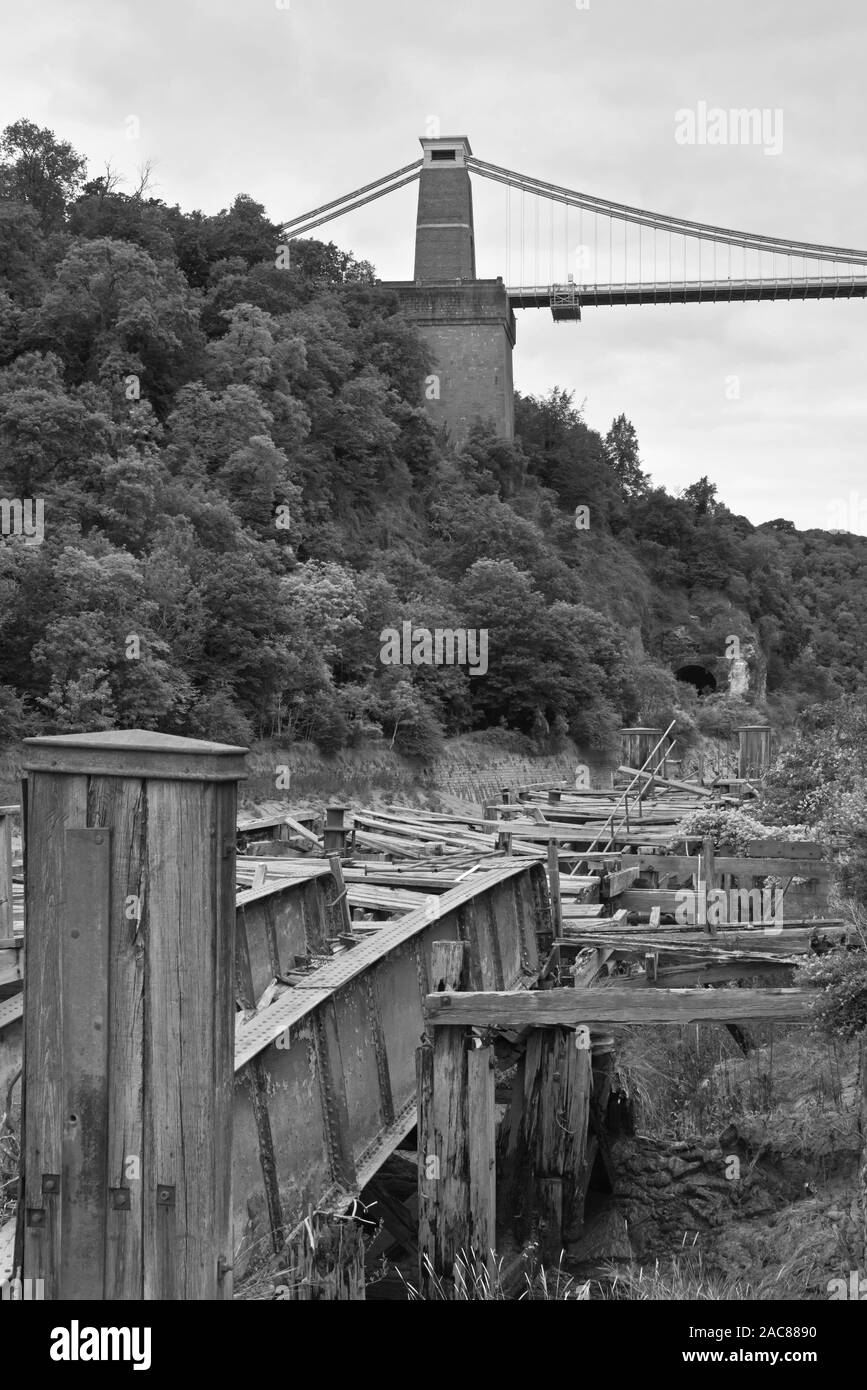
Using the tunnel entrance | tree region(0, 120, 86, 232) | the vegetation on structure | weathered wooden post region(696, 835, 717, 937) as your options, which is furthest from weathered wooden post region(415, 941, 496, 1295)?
the tunnel entrance

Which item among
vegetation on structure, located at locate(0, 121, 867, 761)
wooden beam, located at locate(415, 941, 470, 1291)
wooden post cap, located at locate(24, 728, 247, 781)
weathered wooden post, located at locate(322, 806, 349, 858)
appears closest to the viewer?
wooden post cap, located at locate(24, 728, 247, 781)

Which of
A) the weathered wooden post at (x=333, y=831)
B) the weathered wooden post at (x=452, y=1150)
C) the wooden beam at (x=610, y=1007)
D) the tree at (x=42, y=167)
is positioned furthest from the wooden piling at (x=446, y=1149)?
the tree at (x=42, y=167)

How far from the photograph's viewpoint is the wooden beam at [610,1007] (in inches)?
305

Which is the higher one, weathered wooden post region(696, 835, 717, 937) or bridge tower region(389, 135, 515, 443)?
bridge tower region(389, 135, 515, 443)

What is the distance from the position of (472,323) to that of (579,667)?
2501cm

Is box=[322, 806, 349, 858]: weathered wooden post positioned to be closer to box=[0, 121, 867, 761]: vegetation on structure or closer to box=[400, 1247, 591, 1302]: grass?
box=[400, 1247, 591, 1302]: grass

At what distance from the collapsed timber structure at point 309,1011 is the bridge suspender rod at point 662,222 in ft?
213

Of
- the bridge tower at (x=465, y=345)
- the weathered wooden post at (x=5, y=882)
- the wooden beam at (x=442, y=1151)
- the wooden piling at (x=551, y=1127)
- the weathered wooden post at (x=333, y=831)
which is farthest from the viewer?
the bridge tower at (x=465, y=345)

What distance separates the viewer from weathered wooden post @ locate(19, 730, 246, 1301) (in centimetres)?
369

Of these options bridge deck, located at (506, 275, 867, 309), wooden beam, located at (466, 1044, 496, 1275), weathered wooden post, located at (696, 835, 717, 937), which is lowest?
wooden beam, located at (466, 1044, 496, 1275)

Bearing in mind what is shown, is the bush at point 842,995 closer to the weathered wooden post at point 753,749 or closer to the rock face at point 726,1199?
the rock face at point 726,1199

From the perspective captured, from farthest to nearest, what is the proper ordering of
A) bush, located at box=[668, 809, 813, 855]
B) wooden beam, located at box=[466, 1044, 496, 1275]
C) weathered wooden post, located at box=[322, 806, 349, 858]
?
bush, located at box=[668, 809, 813, 855] < weathered wooden post, located at box=[322, 806, 349, 858] < wooden beam, located at box=[466, 1044, 496, 1275]
